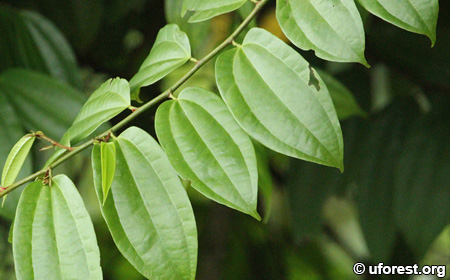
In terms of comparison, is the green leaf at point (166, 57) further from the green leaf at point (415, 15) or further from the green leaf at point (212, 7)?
the green leaf at point (415, 15)

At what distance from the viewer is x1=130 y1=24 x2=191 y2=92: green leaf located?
49 cm

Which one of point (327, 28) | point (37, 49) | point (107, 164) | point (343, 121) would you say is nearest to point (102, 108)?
point (107, 164)

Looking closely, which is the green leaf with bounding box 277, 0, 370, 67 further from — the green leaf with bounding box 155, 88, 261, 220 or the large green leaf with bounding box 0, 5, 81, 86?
the large green leaf with bounding box 0, 5, 81, 86

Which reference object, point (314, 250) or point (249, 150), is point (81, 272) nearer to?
point (249, 150)

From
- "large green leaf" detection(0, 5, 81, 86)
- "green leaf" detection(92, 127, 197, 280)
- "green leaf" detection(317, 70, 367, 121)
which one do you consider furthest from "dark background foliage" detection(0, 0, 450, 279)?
"green leaf" detection(92, 127, 197, 280)

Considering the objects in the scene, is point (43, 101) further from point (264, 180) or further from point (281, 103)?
point (281, 103)

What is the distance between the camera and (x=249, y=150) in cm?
42

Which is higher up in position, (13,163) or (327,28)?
(13,163)

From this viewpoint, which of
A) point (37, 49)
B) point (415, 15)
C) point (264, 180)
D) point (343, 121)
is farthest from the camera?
point (343, 121)

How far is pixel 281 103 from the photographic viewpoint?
0.42m

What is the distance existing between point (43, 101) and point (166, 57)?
315 mm

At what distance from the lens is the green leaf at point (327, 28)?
1.33 ft

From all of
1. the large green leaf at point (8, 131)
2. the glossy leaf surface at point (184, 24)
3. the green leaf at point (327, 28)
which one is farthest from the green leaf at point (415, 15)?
the large green leaf at point (8, 131)

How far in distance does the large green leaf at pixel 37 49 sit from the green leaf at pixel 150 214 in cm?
48
